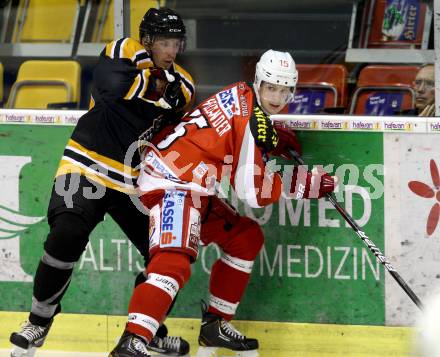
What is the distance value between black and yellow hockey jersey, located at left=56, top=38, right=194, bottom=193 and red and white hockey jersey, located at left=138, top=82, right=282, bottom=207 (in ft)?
0.35

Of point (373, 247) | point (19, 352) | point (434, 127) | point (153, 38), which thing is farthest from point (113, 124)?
point (434, 127)

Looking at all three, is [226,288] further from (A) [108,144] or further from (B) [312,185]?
(A) [108,144]

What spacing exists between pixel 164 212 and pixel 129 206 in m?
0.26

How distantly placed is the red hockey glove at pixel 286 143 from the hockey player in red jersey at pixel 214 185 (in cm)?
12

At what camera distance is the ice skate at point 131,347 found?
10.9 ft

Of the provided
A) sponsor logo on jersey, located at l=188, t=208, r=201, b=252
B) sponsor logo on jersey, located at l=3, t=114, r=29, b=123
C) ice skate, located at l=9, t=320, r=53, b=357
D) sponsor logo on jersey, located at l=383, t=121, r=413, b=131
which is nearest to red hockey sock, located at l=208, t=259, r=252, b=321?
sponsor logo on jersey, located at l=188, t=208, r=201, b=252

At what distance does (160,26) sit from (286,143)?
2.17ft

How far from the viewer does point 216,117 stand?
140 inches

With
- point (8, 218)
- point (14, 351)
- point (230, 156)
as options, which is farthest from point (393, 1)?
point (14, 351)

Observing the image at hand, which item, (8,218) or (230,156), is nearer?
(230,156)

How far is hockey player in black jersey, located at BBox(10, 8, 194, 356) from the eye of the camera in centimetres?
352

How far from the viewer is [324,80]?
4.55 m

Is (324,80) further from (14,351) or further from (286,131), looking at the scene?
(14,351)

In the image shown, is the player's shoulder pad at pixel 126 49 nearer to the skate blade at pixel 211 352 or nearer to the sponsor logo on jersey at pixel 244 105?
the sponsor logo on jersey at pixel 244 105
